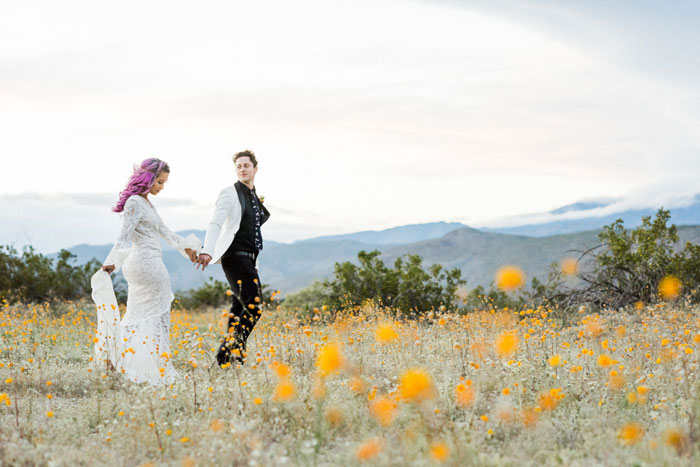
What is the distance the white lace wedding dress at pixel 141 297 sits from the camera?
596 centimetres

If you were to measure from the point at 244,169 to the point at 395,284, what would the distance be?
A: 7.09m

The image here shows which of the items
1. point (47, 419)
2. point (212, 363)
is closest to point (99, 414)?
point (47, 419)

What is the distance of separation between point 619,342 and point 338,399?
3573 mm

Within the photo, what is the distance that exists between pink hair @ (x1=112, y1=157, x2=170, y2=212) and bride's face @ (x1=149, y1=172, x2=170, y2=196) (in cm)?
4

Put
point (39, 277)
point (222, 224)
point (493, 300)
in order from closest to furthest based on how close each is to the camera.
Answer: point (222, 224) → point (493, 300) → point (39, 277)

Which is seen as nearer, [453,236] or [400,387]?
[400,387]

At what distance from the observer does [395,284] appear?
498 inches

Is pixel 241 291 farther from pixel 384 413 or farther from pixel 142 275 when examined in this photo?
pixel 384 413

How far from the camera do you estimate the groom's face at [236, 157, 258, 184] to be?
6.09m

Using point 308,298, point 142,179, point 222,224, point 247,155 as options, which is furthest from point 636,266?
point 142,179

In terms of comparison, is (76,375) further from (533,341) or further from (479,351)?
(533,341)

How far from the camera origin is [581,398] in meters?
4.52

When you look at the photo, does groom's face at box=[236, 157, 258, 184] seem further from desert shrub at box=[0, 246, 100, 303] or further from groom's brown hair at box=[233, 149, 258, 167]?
desert shrub at box=[0, 246, 100, 303]

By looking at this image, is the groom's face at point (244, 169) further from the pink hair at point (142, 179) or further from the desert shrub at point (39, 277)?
the desert shrub at point (39, 277)
